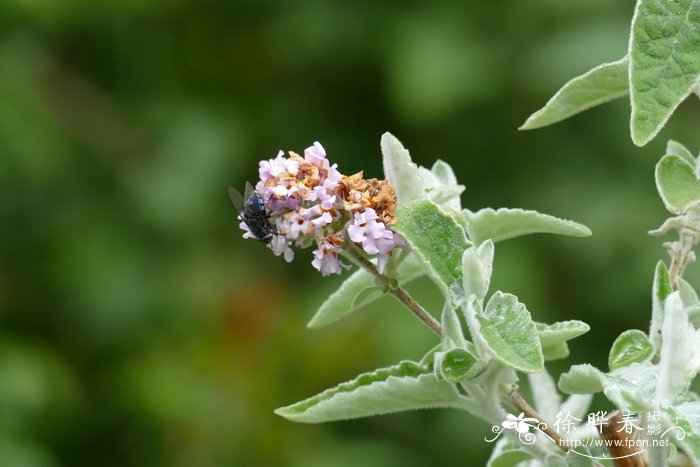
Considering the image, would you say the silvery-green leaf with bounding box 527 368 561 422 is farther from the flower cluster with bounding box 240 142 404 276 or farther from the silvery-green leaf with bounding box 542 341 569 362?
the flower cluster with bounding box 240 142 404 276

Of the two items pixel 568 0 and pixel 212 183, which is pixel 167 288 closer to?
pixel 212 183

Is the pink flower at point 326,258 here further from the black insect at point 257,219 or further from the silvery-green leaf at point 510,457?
the silvery-green leaf at point 510,457

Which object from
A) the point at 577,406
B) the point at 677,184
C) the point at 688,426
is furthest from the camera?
the point at 577,406

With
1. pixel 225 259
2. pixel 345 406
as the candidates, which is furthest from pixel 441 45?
pixel 345 406

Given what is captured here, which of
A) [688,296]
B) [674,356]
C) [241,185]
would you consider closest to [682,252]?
[688,296]

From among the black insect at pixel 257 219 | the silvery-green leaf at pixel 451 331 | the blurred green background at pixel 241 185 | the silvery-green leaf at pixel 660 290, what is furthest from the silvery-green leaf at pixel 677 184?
the blurred green background at pixel 241 185

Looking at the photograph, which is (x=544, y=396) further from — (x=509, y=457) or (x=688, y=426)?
(x=688, y=426)
